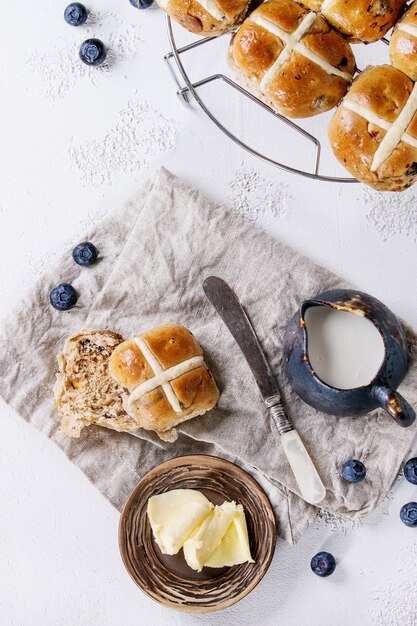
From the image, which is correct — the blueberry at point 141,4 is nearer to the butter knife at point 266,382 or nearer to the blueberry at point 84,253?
the blueberry at point 84,253

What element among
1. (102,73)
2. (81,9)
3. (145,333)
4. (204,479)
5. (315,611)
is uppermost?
(81,9)

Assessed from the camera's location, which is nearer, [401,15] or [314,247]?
[401,15]

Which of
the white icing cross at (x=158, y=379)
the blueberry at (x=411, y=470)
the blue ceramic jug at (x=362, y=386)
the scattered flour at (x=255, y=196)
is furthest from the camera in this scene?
the scattered flour at (x=255, y=196)

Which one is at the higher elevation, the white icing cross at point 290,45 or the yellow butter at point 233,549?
the white icing cross at point 290,45

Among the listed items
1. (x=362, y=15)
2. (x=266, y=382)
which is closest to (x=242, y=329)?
(x=266, y=382)

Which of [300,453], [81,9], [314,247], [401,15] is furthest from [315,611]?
[81,9]

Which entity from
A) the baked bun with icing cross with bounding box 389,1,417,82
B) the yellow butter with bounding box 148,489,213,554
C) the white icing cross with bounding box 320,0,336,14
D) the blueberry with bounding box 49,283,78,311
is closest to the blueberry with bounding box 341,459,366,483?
the yellow butter with bounding box 148,489,213,554

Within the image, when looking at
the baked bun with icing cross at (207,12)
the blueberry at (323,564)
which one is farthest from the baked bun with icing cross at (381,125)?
the blueberry at (323,564)

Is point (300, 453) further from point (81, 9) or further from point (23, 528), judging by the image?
point (81, 9)
